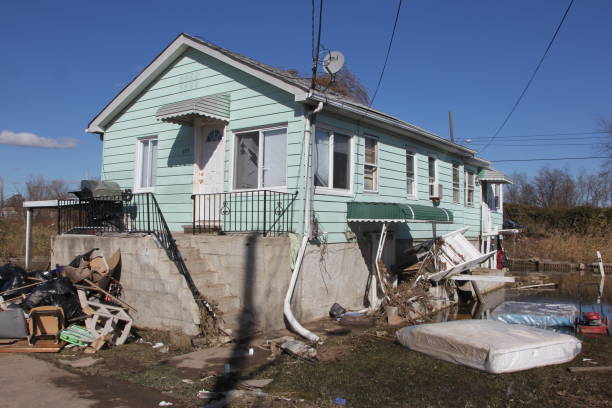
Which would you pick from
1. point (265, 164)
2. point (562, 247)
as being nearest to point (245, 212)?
point (265, 164)

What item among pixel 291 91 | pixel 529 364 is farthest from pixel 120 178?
pixel 529 364

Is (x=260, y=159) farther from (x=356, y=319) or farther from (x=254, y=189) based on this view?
(x=356, y=319)

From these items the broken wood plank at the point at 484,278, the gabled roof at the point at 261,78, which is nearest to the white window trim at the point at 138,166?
the gabled roof at the point at 261,78

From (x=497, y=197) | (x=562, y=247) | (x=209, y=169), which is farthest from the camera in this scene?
(x=562, y=247)

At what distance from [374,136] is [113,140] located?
7.09m

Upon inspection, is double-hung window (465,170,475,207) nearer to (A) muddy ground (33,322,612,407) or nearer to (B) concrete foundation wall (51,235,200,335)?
(A) muddy ground (33,322,612,407)

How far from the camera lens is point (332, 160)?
10406mm

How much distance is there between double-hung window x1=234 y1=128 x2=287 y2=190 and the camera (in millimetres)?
10102

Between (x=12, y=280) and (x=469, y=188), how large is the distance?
14.3m

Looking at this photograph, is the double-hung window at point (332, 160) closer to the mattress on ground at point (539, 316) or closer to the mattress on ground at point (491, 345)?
the mattress on ground at point (491, 345)

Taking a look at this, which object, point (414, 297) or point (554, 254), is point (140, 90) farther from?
point (554, 254)

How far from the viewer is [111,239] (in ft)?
32.2

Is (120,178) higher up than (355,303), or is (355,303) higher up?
(120,178)

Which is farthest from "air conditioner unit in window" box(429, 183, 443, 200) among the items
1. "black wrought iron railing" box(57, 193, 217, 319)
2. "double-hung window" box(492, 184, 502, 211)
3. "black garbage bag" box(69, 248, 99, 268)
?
"black garbage bag" box(69, 248, 99, 268)
